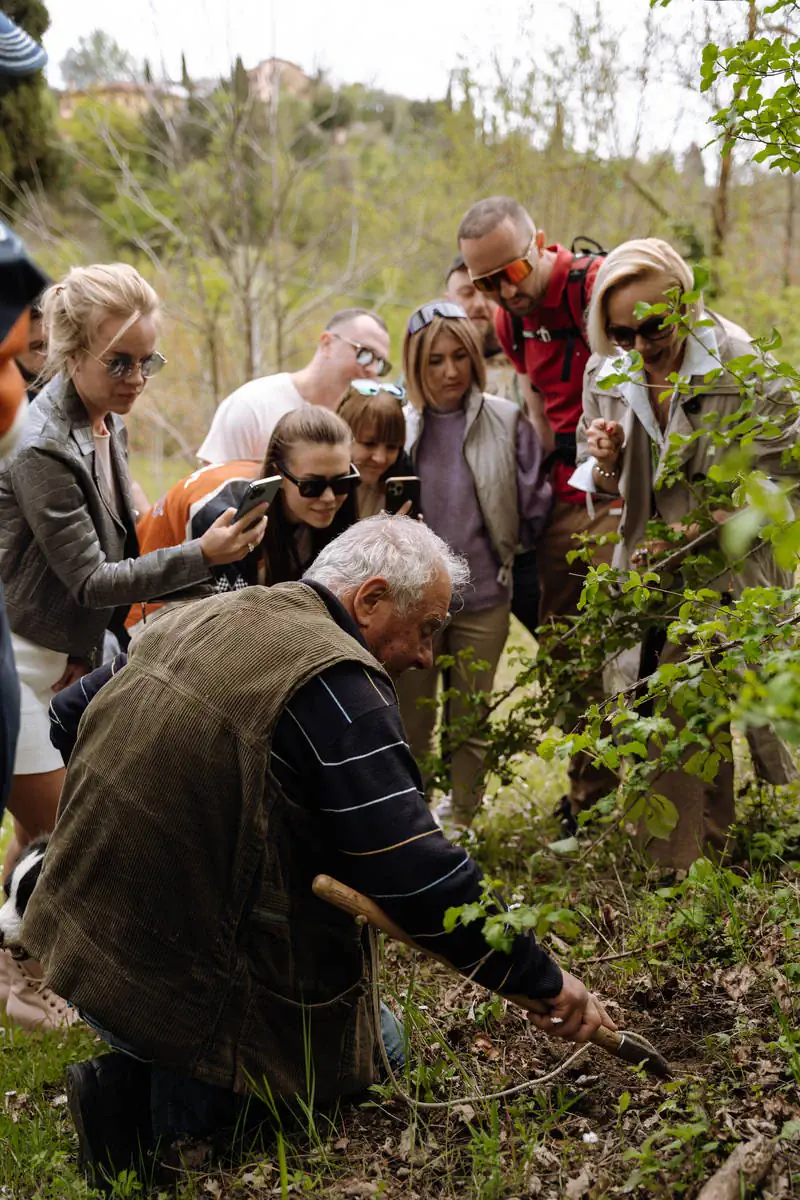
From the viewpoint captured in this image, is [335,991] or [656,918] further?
[656,918]

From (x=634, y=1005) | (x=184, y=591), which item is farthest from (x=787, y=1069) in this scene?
(x=184, y=591)

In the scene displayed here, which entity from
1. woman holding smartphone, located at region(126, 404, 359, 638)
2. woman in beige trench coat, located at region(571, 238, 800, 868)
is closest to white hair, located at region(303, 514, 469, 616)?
woman in beige trench coat, located at region(571, 238, 800, 868)

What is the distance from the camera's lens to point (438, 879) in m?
2.39

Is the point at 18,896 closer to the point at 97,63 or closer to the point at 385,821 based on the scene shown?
the point at 385,821

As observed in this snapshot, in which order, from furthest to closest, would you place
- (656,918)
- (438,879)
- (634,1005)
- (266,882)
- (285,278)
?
(285,278) < (656,918) < (634,1005) < (266,882) < (438,879)

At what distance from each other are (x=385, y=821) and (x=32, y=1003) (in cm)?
198

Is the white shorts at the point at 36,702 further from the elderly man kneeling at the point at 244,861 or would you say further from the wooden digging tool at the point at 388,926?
the wooden digging tool at the point at 388,926

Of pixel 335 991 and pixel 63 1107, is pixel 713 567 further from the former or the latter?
pixel 63 1107

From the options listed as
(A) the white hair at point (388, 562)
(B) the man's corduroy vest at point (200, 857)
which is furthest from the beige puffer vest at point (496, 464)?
(B) the man's corduroy vest at point (200, 857)

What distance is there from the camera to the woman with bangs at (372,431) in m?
4.54

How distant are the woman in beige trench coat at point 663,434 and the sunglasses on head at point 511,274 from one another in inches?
20.8

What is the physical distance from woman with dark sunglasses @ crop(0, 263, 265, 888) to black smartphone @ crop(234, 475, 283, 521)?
5cm

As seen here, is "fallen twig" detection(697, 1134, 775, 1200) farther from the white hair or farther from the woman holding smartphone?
the woman holding smartphone

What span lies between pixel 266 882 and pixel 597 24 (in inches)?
370
